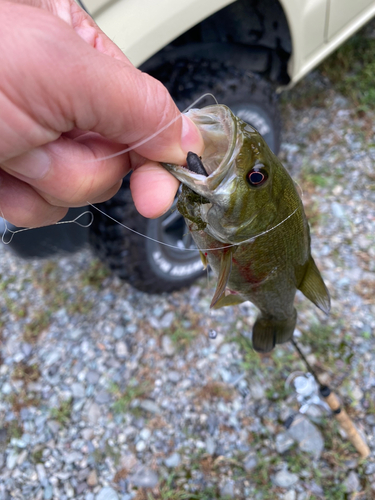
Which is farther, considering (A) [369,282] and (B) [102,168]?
(A) [369,282]

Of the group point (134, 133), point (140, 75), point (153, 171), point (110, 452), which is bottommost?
point (110, 452)

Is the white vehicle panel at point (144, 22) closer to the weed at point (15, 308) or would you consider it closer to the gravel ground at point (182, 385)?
the gravel ground at point (182, 385)

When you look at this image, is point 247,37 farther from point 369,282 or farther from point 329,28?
point 369,282

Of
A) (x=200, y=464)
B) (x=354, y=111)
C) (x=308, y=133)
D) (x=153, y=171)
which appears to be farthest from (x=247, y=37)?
(x=200, y=464)

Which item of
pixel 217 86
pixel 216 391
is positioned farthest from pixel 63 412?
pixel 217 86

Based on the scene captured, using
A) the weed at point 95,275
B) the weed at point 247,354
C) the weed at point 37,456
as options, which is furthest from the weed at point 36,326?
the weed at point 247,354

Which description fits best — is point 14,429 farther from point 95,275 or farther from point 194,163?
point 194,163
